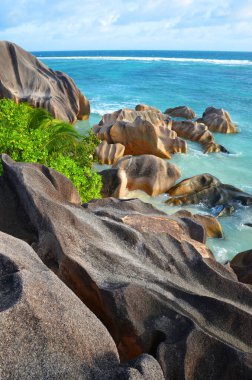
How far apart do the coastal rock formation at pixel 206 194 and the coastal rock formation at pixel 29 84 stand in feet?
31.6

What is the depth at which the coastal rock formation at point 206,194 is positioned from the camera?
Result: 1507 cm

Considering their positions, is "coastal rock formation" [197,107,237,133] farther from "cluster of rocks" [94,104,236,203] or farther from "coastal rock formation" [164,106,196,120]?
"coastal rock formation" [164,106,196,120]

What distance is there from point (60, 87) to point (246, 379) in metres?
23.8

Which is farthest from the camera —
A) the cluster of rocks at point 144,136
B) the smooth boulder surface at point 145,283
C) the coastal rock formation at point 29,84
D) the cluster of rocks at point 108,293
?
the coastal rock formation at point 29,84

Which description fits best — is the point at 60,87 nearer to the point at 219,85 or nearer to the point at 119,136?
the point at 119,136

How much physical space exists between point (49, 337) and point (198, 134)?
22.9 m

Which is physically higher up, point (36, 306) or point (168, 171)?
point (36, 306)

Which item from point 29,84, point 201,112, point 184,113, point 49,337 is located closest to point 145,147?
point 29,84

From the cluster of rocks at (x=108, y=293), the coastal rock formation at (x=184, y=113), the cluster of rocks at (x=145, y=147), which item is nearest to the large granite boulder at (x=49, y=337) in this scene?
the cluster of rocks at (x=108, y=293)

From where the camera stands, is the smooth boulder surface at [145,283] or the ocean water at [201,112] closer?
the smooth boulder surface at [145,283]

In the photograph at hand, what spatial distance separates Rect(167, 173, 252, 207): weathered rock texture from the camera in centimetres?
1507

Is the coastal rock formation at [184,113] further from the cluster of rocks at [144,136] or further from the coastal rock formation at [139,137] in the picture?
the coastal rock formation at [139,137]

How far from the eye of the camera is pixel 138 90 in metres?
51.1

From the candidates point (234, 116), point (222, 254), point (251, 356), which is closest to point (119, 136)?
point (222, 254)
